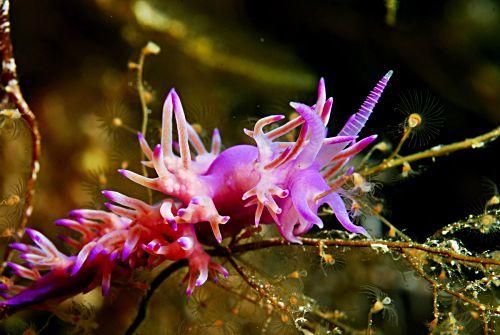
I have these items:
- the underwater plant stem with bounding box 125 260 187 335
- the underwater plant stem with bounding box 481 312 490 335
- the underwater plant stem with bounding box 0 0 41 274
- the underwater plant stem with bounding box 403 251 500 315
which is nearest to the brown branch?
the underwater plant stem with bounding box 403 251 500 315

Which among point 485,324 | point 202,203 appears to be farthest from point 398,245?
point 202,203

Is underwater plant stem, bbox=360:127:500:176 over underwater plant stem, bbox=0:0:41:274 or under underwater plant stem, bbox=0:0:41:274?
over

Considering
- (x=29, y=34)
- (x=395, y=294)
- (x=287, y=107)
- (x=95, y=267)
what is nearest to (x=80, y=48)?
(x=29, y=34)

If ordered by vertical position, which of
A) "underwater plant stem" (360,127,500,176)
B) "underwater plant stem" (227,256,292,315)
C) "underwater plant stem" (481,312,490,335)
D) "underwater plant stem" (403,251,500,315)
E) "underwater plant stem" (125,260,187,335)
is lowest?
→ "underwater plant stem" (125,260,187,335)

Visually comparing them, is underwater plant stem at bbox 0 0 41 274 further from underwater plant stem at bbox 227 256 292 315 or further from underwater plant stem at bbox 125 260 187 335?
underwater plant stem at bbox 227 256 292 315

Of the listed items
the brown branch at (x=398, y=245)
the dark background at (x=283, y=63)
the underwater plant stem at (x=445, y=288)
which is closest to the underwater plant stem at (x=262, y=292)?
the brown branch at (x=398, y=245)

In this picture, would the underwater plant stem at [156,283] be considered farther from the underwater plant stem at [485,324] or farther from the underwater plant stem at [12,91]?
the underwater plant stem at [485,324]

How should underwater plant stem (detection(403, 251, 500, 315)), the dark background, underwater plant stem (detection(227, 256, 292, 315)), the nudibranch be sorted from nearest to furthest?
the nudibranch, underwater plant stem (detection(403, 251, 500, 315)), underwater plant stem (detection(227, 256, 292, 315)), the dark background

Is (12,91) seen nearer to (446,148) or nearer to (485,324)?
(446,148)

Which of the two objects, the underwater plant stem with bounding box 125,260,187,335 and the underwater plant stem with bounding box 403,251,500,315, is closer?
the underwater plant stem with bounding box 403,251,500,315
